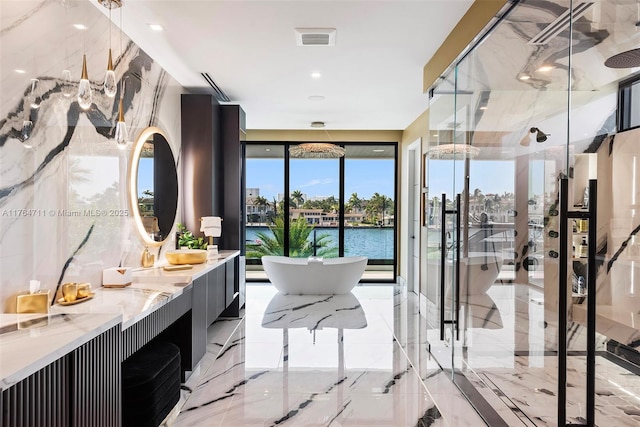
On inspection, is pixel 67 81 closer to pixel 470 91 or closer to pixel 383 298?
pixel 470 91

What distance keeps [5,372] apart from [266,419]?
5.54 feet

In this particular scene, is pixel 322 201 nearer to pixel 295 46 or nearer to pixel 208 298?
pixel 208 298

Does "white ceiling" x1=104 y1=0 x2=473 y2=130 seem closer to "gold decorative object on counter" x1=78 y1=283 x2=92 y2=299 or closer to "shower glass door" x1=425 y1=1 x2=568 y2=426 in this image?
"shower glass door" x1=425 y1=1 x2=568 y2=426

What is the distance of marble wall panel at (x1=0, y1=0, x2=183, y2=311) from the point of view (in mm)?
2023

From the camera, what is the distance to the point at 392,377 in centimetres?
316

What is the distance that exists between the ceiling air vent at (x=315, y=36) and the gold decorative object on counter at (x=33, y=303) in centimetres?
253

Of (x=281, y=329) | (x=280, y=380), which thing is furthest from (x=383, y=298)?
(x=280, y=380)

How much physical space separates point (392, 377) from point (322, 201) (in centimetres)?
462

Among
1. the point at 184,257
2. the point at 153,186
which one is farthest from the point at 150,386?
the point at 153,186

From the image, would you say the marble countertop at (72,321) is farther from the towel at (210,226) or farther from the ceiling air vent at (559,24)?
the ceiling air vent at (559,24)

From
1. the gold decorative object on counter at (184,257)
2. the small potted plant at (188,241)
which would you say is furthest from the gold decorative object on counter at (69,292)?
the small potted plant at (188,241)

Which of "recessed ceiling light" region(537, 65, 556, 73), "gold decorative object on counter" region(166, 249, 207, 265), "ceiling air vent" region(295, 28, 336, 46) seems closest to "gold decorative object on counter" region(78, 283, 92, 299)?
"gold decorative object on counter" region(166, 249, 207, 265)

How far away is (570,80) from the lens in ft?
6.26

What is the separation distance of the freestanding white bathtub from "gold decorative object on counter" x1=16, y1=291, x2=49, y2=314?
4.07 m
